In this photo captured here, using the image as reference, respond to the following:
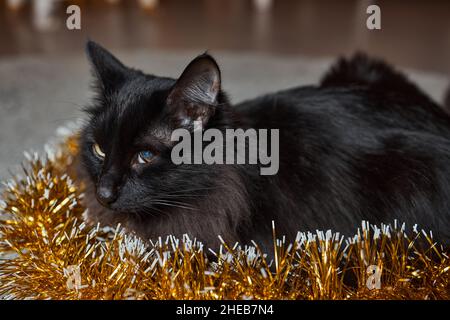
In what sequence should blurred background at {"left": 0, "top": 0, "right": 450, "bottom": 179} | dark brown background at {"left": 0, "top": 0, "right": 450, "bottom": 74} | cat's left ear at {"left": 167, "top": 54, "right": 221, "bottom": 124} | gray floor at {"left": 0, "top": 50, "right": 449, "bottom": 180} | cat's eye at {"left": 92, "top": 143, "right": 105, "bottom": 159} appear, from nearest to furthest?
cat's left ear at {"left": 167, "top": 54, "right": 221, "bottom": 124} < cat's eye at {"left": 92, "top": 143, "right": 105, "bottom": 159} < gray floor at {"left": 0, "top": 50, "right": 449, "bottom": 180} < blurred background at {"left": 0, "top": 0, "right": 450, "bottom": 179} < dark brown background at {"left": 0, "top": 0, "right": 450, "bottom": 74}

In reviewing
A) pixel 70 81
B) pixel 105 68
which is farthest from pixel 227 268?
pixel 70 81

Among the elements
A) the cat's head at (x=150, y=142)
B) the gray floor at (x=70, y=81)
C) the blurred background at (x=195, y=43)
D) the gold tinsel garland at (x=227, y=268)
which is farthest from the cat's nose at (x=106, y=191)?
the gray floor at (x=70, y=81)

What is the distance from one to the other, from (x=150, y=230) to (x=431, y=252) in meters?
0.46

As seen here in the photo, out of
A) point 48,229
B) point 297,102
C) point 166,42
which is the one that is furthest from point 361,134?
point 166,42

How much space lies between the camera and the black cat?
A: 786 mm

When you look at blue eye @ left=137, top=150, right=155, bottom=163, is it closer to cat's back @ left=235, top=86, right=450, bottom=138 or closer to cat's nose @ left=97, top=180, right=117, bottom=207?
cat's nose @ left=97, top=180, right=117, bottom=207

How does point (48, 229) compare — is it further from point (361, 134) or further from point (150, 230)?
point (361, 134)

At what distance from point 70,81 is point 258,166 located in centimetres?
121

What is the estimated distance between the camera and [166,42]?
2623mm

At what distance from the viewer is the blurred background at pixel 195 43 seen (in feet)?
5.68

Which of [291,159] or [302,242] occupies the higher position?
[291,159]

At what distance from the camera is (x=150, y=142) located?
0.78 meters

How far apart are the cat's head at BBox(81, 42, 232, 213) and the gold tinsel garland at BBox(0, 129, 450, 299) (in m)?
0.10

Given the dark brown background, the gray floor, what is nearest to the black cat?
the gray floor
